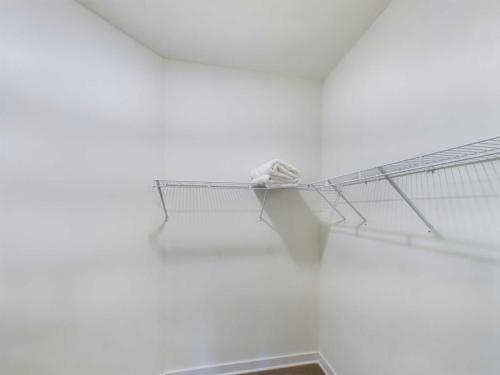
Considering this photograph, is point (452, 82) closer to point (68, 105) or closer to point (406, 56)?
point (406, 56)

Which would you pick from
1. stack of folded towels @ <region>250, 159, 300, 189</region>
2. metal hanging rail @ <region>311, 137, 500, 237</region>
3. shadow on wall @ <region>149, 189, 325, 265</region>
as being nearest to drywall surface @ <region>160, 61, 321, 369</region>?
shadow on wall @ <region>149, 189, 325, 265</region>

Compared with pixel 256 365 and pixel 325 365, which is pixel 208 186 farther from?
pixel 325 365

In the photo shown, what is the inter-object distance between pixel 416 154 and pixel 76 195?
70.6 inches

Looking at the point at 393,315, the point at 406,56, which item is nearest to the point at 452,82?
the point at 406,56

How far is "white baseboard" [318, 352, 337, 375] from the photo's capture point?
185cm

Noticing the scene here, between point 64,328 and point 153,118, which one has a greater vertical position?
point 153,118

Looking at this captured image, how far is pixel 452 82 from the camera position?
0.95m

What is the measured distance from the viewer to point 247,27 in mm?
1535

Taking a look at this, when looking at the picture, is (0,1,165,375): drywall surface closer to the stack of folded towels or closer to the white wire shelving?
the white wire shelving

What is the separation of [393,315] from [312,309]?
954 mm

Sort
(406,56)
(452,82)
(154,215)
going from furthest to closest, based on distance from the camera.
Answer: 1. (154,215)
2. (406,56)
3. (452,82)

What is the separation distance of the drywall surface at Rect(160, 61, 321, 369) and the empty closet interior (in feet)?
0.05

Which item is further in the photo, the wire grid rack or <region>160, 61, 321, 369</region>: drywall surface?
<region>160, 61, 321, 369</region>: drywall surface

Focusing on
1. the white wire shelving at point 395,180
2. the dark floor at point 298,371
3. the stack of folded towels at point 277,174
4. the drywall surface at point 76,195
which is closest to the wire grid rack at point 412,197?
the white wire shelving at point 395,180
